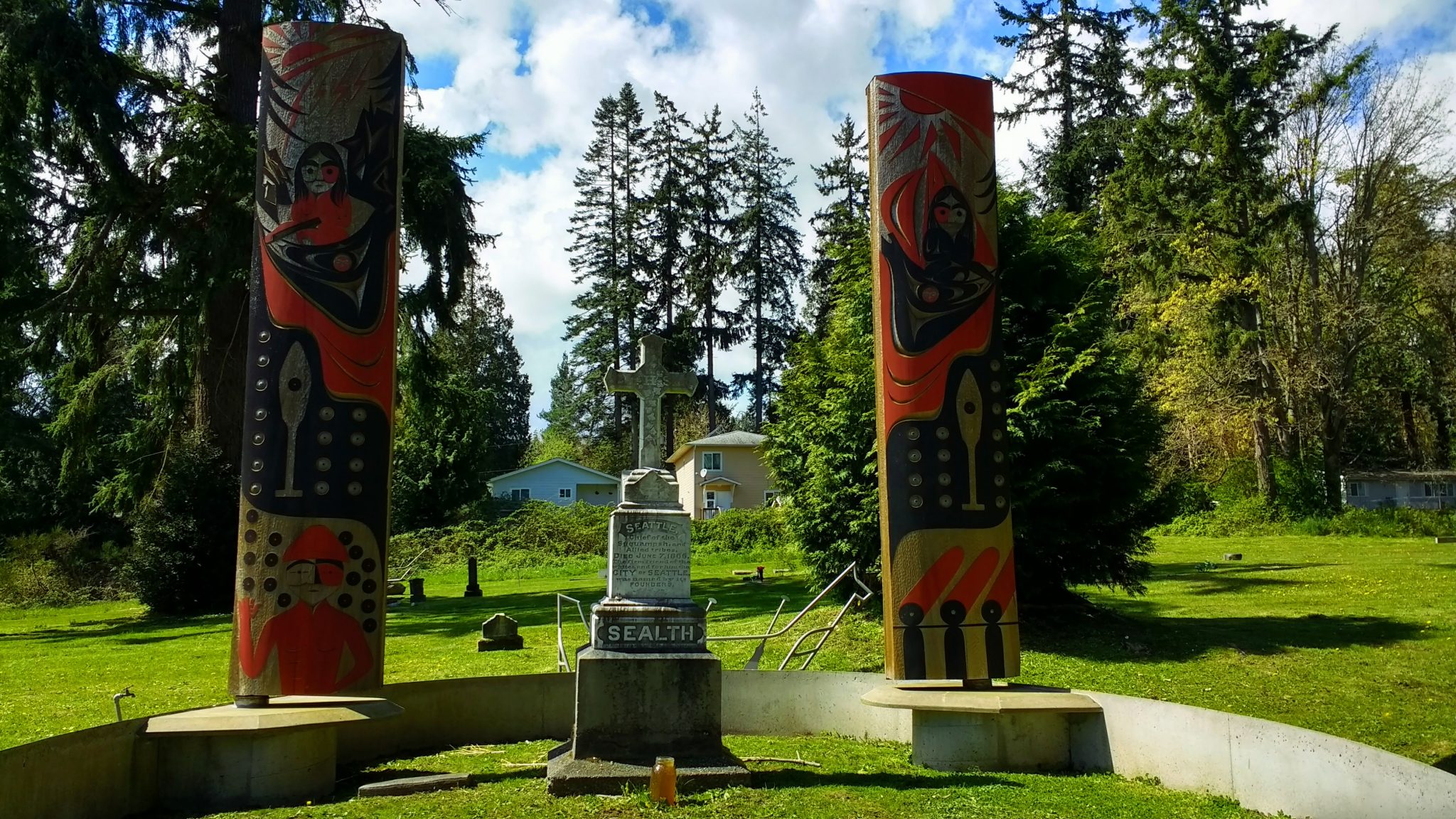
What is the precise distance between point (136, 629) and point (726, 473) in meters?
28.5

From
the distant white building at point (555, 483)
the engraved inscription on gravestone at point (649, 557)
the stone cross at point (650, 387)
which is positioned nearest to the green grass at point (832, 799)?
the engraved inscription on gravestone at point (649, 557)

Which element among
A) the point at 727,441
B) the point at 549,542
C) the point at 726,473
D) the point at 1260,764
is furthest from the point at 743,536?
the point at 1260,764

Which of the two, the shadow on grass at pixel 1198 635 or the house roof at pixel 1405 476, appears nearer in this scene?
the shadow on grass at pixel 1198 635

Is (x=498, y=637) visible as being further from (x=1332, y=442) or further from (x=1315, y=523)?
(x=1332, y=442)

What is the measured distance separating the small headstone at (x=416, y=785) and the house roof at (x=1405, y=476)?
35833 millimetres

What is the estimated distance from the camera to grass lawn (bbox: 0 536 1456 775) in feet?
33.6

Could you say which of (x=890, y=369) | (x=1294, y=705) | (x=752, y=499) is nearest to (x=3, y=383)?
(x=890, y=369)

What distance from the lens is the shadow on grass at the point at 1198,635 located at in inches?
494

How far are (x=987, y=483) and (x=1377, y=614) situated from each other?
9.58 m

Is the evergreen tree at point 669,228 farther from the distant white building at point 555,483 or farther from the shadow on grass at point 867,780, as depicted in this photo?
the shadow on grass at point 867,780

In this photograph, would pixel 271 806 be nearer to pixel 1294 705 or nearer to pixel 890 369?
pixel 890 369

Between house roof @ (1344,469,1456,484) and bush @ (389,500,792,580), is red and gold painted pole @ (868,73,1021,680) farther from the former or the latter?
house roof @ (1344,469,1456,484)

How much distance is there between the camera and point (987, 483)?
28.3 feet

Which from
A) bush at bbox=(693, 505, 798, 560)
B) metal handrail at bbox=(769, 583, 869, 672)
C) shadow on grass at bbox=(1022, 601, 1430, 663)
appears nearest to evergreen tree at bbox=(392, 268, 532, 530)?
bush at bbox=(693, 505, 798, 560)
